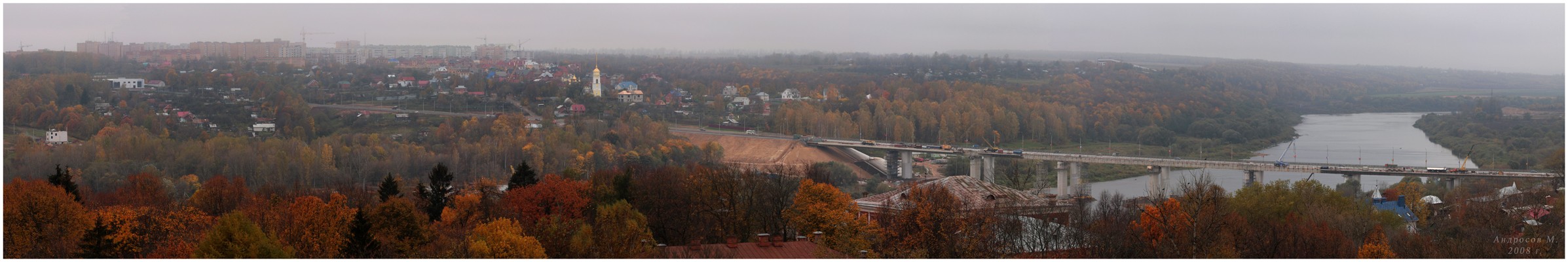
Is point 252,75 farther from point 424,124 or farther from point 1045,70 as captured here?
point 1045,70

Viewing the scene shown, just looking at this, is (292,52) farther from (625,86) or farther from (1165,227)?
(1165,227)

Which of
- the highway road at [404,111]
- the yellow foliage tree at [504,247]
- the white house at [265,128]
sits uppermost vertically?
the highway road at [404,111]

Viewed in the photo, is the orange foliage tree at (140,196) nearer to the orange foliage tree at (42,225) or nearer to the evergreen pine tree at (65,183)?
the evergreen pine tree at (65,183)

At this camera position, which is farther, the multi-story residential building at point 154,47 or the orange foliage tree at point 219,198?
the multi-story residential building at point 154,47

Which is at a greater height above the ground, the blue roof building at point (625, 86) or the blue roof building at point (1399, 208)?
the blue roof building at point (625, 86)

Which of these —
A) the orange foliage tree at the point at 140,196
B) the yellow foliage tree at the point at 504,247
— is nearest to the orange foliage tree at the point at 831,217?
the yellow foliage tree at the point at 504,247

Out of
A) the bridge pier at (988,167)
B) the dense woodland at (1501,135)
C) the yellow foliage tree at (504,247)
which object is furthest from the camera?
the bridge pier at (988,167)

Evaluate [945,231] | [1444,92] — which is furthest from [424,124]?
[1444,92]

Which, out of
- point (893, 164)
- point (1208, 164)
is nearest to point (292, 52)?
point (893, 164)
